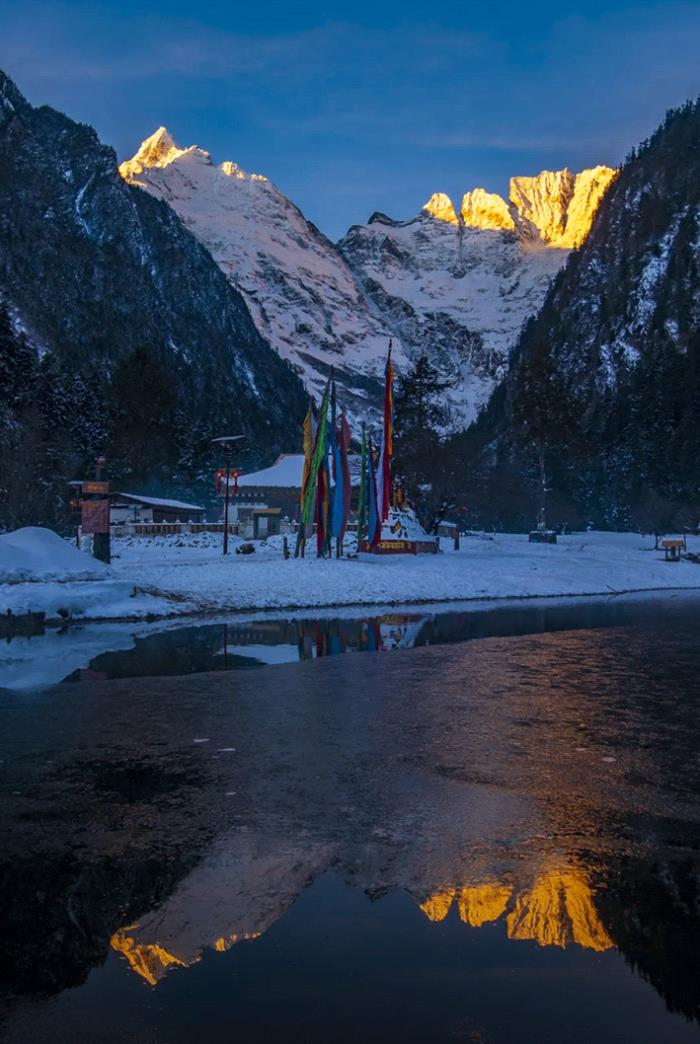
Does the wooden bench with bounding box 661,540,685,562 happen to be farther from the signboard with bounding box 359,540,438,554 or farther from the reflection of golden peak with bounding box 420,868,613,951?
the reflection of golden peak with bounding box 420,868,613,951

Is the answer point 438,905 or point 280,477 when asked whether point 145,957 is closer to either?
point 438,905

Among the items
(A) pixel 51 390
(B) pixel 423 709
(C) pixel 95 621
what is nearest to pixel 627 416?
(A) pixel 51 390

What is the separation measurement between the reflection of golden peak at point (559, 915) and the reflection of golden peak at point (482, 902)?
0.32 feet

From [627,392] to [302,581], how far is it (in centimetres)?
12393

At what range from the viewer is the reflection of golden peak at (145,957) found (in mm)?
5066

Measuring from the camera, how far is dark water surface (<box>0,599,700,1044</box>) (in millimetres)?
4688

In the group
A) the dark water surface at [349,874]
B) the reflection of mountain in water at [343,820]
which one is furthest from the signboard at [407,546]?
the dark water surface at [349,874]

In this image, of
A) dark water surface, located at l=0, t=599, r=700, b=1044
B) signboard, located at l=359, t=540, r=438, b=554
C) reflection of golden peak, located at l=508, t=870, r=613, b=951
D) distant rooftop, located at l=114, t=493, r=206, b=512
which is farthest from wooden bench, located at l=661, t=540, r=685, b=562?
reflection of golden peak, located at l=508, t=870, r=613, b=951

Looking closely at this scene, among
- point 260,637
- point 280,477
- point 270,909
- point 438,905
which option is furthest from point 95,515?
point 280,477

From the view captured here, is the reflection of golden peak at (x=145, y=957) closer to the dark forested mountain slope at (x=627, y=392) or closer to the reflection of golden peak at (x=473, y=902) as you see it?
the reflection of golden peak at (x=473, y=902)

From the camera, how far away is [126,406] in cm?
10869

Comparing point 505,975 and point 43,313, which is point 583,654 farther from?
point 43,313

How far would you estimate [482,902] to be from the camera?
604 centimetres

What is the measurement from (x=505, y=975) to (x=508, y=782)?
4091 mm
